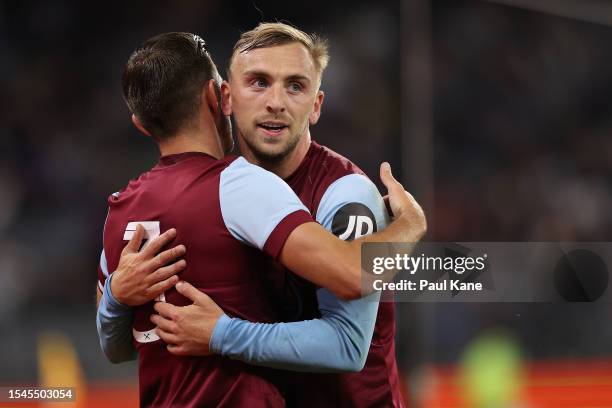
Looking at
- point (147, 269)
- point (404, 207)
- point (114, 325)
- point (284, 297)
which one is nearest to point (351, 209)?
point (404, 207)

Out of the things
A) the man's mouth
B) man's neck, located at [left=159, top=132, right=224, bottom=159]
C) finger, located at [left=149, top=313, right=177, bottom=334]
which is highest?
the man's mouth

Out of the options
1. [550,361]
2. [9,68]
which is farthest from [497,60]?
[9,68]

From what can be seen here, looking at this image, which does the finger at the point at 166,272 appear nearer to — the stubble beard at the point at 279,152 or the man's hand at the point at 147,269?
the man's hand at the point at 147,269

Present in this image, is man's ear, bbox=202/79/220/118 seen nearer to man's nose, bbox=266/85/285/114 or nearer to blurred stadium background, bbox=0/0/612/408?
man's nose, bbox=266/85/285/114

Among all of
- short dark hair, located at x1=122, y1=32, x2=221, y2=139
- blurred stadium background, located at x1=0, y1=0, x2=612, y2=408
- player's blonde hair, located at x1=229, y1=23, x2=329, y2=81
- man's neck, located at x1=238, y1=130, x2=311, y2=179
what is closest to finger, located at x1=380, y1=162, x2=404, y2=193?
man's neck, located at x1=238, y1=130, x2=311, y2=179

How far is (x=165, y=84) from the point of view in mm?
1654

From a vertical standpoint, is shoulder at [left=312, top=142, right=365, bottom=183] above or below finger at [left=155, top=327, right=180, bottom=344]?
above

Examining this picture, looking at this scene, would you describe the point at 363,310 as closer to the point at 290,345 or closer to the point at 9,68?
the point at 290,345

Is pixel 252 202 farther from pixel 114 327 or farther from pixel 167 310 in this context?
pixel 114 327

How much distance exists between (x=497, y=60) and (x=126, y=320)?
503cm

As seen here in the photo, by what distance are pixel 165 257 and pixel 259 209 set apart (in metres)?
0.23

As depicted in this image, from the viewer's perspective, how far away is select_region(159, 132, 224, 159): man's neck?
166 cm

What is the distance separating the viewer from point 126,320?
1.73 meters

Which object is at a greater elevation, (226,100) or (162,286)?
(226,100)
